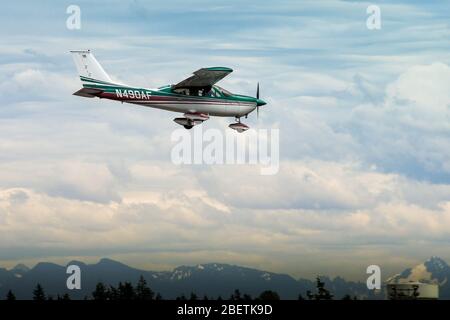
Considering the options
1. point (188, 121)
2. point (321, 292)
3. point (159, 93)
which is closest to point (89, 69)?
point (159, 93)

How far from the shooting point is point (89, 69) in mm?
80375

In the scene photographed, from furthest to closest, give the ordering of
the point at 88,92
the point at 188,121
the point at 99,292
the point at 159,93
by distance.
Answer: the point at 99,292 < the point at 159,93 < the point at 188,121 < the point at 88,92

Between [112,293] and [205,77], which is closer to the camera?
[205,77]

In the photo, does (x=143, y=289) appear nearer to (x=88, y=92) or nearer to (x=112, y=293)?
(x=112, y=293)

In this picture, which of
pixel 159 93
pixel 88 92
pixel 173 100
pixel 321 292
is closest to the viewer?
pixel 88 92

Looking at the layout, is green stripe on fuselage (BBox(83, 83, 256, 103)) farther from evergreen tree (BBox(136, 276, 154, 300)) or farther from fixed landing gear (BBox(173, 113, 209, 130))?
evergreen tree (BBox(136, 276, 154, 300))

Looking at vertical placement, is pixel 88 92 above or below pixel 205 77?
below

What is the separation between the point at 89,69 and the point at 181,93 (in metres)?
7.75

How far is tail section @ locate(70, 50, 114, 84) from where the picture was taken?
79.6m

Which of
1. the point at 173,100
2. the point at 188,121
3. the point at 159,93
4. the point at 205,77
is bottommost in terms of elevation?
the point at 188,121

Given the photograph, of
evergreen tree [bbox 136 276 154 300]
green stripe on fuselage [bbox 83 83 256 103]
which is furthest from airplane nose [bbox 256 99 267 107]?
evergreen tree [bbox 136 276 154 300]
